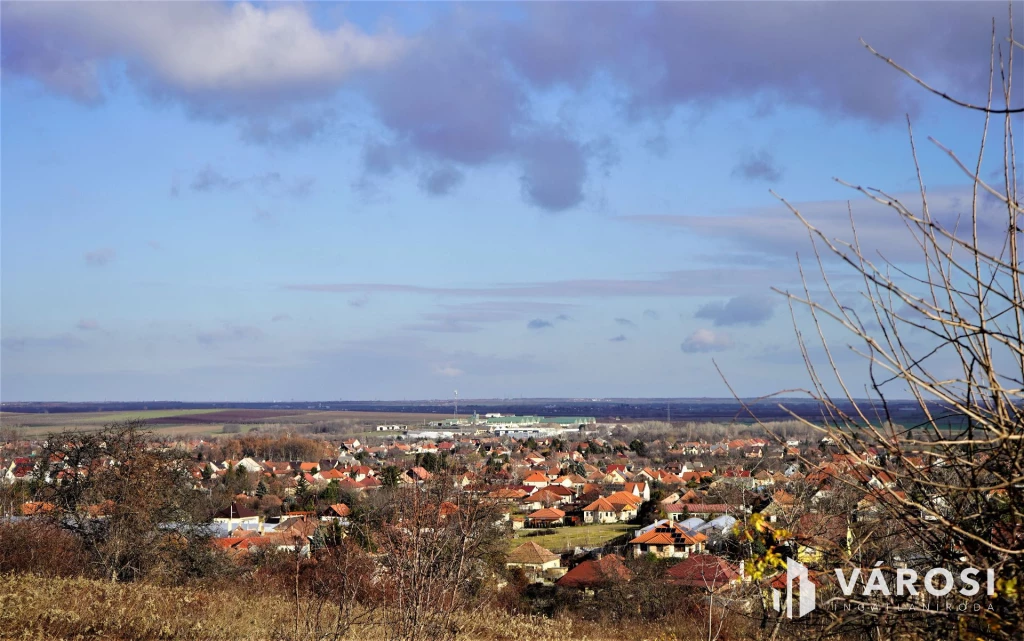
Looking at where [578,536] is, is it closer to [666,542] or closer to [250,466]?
[666,542]

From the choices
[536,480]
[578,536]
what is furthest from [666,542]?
[536,480]

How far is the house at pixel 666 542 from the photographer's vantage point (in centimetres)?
2431

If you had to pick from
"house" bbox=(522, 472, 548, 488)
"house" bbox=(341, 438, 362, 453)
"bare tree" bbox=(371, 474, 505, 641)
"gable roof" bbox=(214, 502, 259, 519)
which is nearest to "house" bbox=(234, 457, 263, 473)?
"house" bbox=(522, 472, 548, 488)

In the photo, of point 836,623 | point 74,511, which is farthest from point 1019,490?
point 74,511

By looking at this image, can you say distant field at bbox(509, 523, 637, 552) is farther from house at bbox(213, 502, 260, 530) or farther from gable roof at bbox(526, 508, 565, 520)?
house at bbox(213, 502, 260, 530)

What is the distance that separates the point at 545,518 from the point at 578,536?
4.40m

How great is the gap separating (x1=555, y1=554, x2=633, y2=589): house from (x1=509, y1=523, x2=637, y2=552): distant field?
29.2 ft

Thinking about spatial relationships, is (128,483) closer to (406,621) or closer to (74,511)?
(74,511)

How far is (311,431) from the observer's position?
12250 centimetres

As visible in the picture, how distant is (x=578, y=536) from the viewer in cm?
3666

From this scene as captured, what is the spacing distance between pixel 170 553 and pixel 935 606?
1745 cm

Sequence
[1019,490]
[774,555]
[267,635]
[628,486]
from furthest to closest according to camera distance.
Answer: [628,486] → [267,635] → [774,555] → [1019,490]

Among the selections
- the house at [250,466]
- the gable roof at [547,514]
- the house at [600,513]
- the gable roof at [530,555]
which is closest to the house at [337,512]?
the gable roof at [530,555]

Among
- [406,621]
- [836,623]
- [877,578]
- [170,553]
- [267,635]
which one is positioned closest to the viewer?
[836,623]
